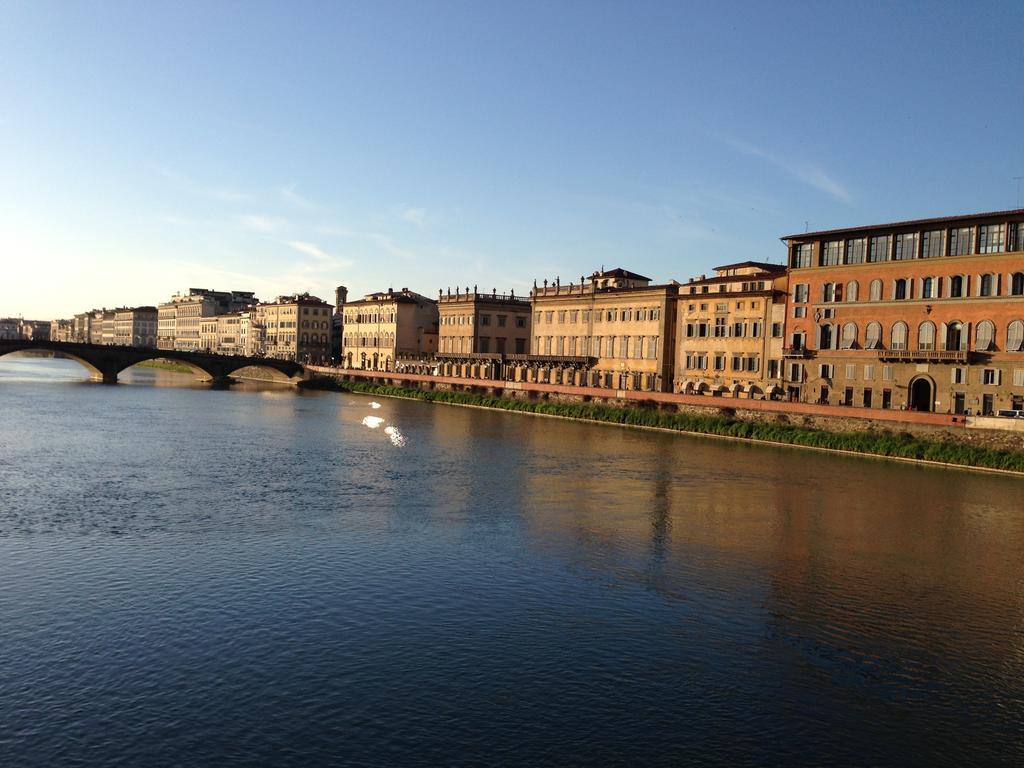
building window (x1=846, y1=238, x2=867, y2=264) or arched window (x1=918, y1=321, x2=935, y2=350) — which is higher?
building window (x1=846, y1=238, x2=867, y2=264)

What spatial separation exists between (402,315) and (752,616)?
364 feet

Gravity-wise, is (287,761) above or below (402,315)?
below

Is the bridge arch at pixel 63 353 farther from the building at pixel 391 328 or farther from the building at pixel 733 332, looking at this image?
the building at pixel 733 332

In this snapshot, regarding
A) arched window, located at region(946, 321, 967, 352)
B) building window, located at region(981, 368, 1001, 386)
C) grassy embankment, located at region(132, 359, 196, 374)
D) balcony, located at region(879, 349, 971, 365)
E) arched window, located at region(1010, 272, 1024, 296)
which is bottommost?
grassy embankment, located at region(132, 359, 196, 374)

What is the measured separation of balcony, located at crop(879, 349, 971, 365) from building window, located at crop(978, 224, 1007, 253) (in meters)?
6.46

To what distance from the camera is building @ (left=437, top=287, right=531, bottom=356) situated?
114 m

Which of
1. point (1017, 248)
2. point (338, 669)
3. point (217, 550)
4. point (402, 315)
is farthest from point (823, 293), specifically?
point (402, 315)

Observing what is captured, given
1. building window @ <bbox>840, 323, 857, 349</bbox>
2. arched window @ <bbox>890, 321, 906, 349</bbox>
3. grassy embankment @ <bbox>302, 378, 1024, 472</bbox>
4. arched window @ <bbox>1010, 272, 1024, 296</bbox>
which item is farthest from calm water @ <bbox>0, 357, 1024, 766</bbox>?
building window @ <bbox>840, 323, 857, 349</bbox>

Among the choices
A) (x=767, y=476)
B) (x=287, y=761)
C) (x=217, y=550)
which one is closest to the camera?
(x=287, y=761)

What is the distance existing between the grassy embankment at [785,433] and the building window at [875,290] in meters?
10.6

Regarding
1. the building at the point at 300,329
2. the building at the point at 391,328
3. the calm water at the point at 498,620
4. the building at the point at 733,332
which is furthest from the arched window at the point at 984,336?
the building at the point at 300,329

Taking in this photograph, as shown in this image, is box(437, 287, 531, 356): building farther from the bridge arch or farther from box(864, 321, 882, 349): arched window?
box(864, 321, 882, 349): arched window

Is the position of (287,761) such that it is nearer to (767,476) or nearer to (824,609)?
(824,609)

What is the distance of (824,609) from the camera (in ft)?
78.1
